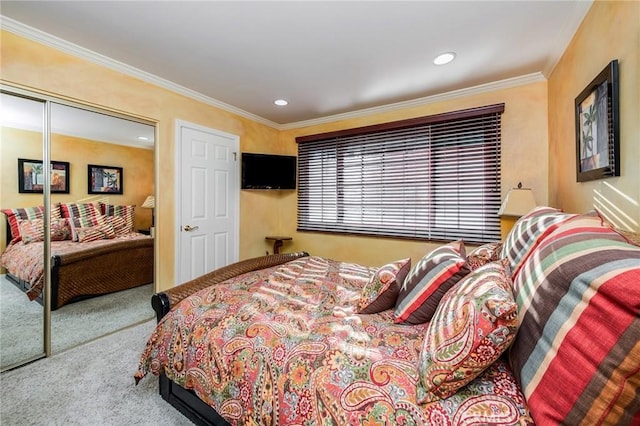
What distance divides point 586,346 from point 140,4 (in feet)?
Result: 8.72

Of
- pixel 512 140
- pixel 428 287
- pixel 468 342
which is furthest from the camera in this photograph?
pixel 512 140

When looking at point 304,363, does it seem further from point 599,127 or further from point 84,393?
point 599,127

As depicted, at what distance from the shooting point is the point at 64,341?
7.34ft

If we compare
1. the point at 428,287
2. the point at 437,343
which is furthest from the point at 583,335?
the point at 428,287

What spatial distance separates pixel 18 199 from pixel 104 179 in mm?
551

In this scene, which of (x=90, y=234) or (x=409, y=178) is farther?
(x=409, y=178)

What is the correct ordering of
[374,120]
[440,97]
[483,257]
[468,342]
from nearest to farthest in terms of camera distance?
[468,342], [483,257], [440,97], [374,120]

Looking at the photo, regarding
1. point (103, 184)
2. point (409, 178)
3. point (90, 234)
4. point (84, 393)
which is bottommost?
point (84, 393)

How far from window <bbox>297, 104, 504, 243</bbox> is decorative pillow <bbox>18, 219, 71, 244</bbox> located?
2.66 m

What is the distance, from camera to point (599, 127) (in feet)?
4.89

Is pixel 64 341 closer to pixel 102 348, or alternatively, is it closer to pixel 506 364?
pixel 102 348

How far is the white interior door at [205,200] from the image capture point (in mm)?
3002

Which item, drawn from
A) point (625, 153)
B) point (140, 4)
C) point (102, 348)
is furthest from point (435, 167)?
point (102, 348)

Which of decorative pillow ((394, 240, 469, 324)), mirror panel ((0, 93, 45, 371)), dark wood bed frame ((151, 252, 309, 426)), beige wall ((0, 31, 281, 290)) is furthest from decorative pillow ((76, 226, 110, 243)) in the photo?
decorative pillow ((394, 240, 469, 324))
